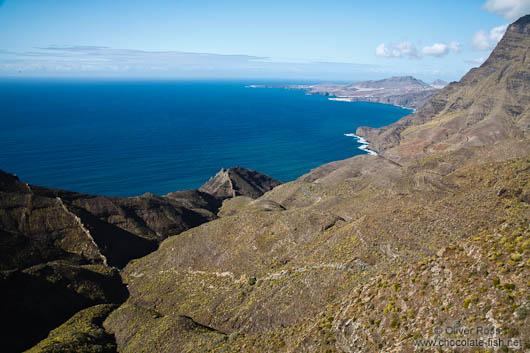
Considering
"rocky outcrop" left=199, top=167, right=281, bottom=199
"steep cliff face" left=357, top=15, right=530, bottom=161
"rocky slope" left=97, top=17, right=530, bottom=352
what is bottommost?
"rocky outcrop" left=199, top=167, right=281, bottom=199

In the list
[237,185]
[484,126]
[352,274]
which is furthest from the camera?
[484,126]

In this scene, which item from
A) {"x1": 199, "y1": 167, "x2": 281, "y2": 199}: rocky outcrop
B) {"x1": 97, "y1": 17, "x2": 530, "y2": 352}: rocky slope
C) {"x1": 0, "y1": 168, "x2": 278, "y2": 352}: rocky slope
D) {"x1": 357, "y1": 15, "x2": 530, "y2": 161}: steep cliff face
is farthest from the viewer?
{"x1": 357, "y1": 15, "x2": 530, "y2": 161}: steep cliff face

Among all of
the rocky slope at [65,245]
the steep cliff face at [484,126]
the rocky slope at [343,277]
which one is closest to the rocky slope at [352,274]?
the rocky slope at [343,277]

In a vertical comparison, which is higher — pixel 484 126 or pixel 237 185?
pixel 484 126

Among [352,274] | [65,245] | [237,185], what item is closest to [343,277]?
[352,274]

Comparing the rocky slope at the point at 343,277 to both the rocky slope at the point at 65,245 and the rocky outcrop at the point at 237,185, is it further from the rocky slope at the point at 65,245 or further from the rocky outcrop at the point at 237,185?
the rocky outcrop at the point at 237,185

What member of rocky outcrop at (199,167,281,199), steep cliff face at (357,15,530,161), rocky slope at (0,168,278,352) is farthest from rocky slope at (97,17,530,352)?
steep cliff face at (357,15,530,161)

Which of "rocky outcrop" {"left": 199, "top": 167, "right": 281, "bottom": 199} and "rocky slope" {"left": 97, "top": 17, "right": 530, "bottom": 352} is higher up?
"rocky slope" {"left": 97, "top": 17, "right": 530, "bottom": 352}

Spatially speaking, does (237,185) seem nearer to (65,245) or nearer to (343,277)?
(65,245)

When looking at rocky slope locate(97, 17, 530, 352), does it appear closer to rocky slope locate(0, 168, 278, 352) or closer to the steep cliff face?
rocky slope locate(0, 168, 278, 352)
